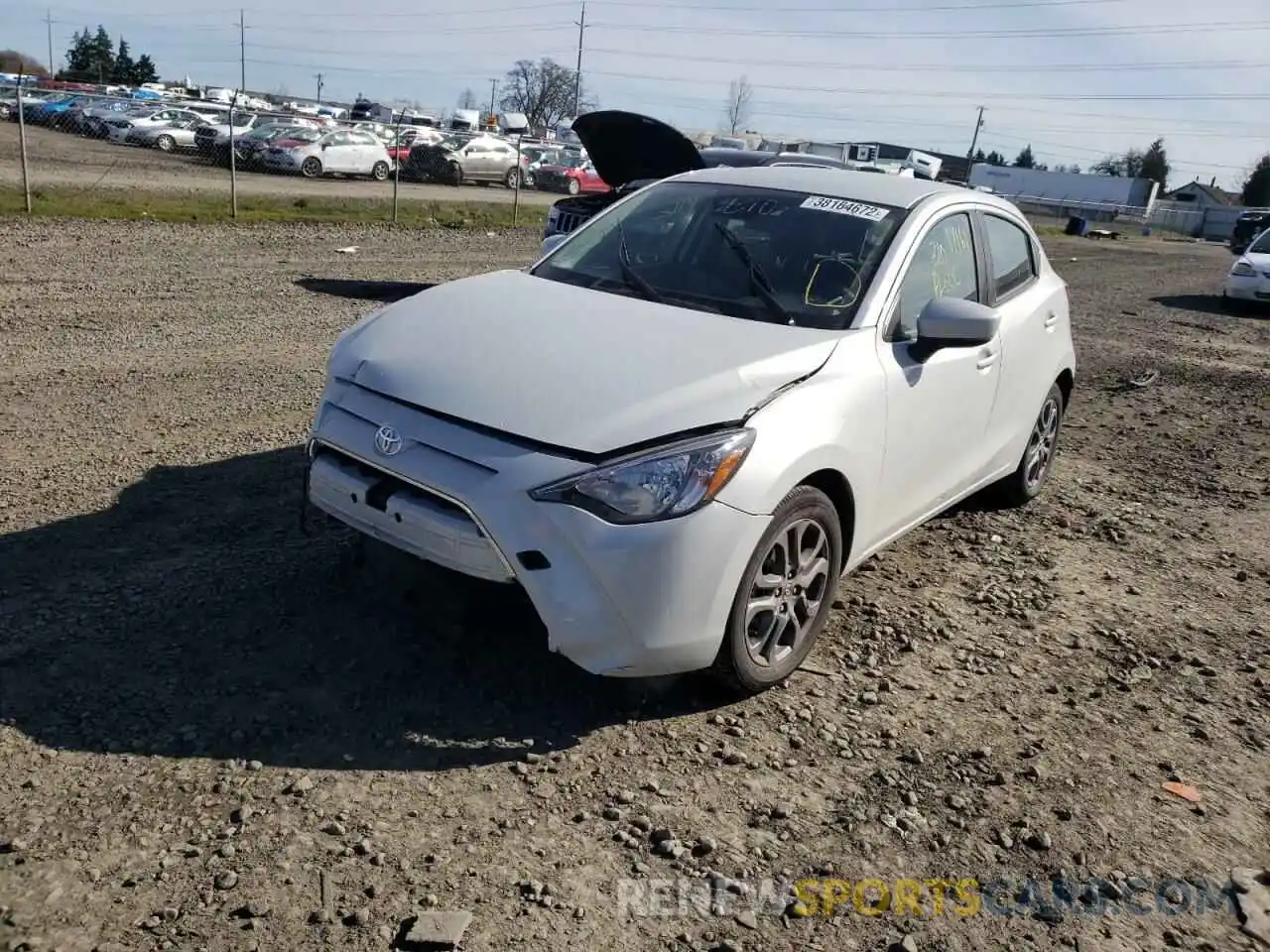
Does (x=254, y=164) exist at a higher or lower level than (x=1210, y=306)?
lower

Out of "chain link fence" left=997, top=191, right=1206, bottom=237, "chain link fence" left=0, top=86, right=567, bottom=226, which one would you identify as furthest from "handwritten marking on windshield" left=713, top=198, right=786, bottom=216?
"chain link fence" left=997, top=191, right=1206, bottom=237

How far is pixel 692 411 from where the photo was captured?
11.1 ft

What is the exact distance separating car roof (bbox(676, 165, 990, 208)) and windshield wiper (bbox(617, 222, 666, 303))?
581 millimetres

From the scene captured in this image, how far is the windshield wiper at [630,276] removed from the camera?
4.36 m

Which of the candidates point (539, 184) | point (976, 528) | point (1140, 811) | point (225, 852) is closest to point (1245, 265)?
point (976, 528)

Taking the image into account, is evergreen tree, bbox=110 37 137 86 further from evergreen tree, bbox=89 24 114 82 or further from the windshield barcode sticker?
the windshield barcode sticker

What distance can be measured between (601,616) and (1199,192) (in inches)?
4200

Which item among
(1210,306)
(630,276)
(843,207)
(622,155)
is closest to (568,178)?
(1210,306)

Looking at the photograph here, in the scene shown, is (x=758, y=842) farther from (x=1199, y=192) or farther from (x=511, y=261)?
(x=1199, y=192)

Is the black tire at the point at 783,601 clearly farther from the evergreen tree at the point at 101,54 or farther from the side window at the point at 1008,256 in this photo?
the evergreen tree at the point at 101,54

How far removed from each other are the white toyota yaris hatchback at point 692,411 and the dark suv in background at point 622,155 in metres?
5.77

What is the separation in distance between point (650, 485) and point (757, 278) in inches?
57.8

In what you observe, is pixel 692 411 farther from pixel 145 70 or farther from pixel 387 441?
pixel 145 70

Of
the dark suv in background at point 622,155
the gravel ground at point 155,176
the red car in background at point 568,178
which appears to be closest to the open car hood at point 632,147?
the dark suv in background at point 622,155
